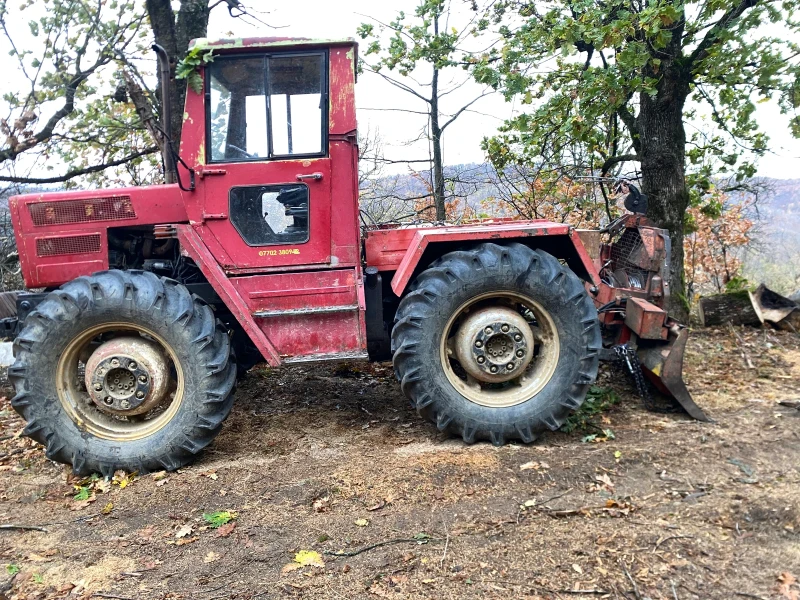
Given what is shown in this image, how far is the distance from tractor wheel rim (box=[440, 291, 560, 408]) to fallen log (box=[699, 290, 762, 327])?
3799mm

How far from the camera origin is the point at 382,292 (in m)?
4.69

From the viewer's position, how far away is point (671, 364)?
14.3 feet

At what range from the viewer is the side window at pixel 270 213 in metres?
4.19

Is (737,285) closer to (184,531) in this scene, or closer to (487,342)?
(487,342)

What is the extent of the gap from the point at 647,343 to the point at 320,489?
2.61 meters

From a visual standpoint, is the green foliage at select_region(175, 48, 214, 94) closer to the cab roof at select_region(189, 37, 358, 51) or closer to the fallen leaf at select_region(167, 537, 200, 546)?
the cab roof at select_region(189, 37, 358, 51)

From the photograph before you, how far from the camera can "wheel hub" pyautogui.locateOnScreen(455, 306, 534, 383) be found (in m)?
4.11

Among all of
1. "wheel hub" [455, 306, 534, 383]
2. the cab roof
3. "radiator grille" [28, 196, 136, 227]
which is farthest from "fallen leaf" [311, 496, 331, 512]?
the cab roof

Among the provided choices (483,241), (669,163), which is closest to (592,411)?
(483,241)

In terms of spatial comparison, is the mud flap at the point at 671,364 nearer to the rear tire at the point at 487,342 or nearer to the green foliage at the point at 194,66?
the rear tire at the point at 487,342

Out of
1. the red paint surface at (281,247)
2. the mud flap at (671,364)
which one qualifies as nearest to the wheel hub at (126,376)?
the red paint surface at (281,247)

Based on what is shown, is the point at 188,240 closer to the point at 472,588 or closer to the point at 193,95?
the point at 193,95

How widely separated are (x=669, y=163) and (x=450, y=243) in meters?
3.87

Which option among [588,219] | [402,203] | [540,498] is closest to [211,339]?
[540,498]
